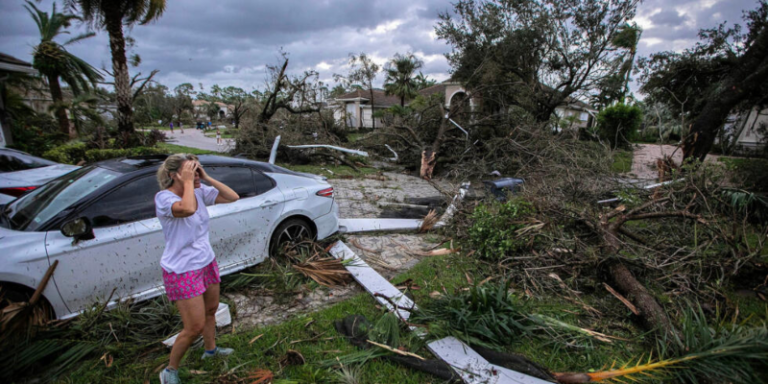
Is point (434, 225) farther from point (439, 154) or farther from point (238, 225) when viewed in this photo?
point (439, 154)

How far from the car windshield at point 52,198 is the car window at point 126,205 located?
7.3 inches

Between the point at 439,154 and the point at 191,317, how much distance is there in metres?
11.3

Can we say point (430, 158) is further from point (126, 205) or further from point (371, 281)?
point (126, 205)

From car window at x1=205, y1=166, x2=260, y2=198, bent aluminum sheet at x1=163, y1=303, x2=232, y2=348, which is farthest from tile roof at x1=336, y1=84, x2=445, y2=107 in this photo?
bent aluminum sheet at x1=163, y1=303, x2=232, y2=348

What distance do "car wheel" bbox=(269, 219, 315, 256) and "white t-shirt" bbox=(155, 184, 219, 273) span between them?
1.82m

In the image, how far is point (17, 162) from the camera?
21.7 feet

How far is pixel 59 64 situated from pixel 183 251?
713 inches

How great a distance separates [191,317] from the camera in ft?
7.72

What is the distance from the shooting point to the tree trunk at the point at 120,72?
434 inches

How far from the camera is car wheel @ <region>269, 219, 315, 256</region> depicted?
430cm

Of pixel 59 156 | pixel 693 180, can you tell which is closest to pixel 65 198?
pixel 693 180

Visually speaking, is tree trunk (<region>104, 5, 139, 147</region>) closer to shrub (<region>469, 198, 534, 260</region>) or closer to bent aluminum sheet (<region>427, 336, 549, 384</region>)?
shrub (<region>469, 198, 534, 260</region>)

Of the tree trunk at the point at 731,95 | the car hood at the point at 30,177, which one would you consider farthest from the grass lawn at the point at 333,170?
the tree trunk at the point at 731,95

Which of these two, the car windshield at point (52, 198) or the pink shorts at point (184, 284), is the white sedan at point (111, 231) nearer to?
the car windshield at point (52, 198)
